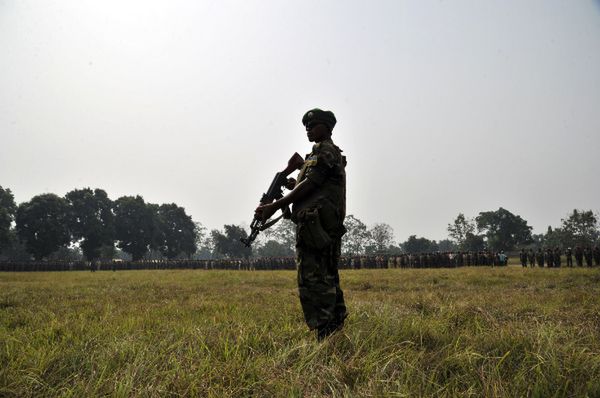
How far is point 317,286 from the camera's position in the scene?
277cm

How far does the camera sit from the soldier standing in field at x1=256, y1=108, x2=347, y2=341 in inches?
108

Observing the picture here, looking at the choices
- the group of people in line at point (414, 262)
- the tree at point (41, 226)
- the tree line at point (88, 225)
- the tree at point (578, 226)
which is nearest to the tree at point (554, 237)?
the tree at point (578, 226)

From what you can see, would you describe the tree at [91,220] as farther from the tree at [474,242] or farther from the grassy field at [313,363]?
the tree at [474,242]

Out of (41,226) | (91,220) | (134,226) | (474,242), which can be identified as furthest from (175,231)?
(474,242)

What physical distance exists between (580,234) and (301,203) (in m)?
86.8

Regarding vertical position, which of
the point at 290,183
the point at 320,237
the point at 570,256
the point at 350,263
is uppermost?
the point at 290,183

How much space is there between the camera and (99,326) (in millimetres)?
3594

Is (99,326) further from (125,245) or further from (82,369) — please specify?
(125,245)

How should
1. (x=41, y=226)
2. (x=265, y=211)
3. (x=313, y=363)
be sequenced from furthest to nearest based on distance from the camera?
(x=41, y=226), (x=265, y=211), (x=313, y=363)

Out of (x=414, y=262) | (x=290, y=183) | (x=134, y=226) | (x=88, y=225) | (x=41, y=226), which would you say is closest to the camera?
(x=290, y=183)

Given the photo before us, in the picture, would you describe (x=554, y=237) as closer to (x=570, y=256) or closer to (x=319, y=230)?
(x=570, y=256)

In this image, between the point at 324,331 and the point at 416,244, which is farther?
the point at 416,244

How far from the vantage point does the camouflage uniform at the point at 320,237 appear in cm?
275

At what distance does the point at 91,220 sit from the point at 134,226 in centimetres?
669
